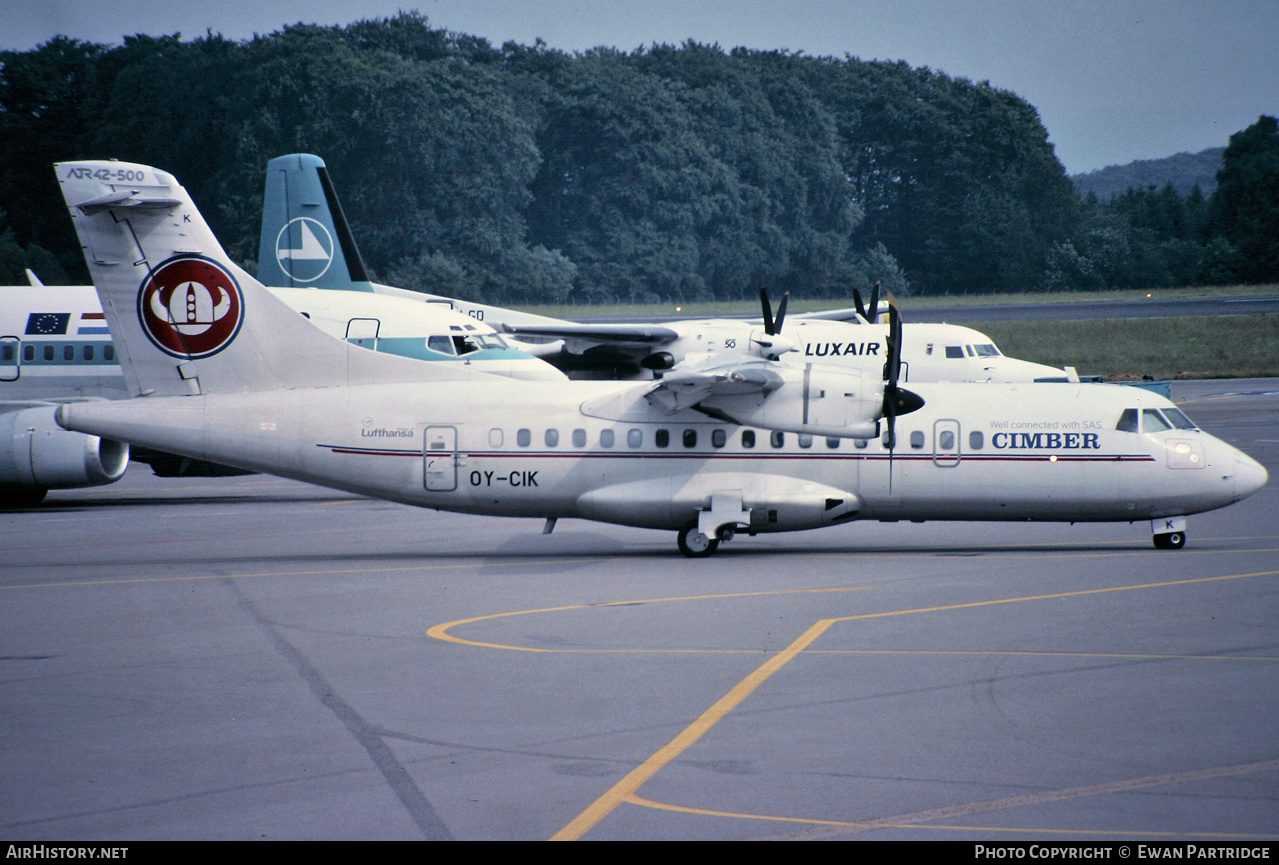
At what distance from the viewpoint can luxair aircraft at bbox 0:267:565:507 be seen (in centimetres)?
2644

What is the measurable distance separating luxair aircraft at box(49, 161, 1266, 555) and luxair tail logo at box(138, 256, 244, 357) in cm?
3

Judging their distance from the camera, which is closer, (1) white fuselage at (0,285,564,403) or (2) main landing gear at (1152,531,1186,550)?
(2) main landing gear at (1152,531,1186,550)

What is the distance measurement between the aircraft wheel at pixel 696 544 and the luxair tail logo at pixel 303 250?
19.3m

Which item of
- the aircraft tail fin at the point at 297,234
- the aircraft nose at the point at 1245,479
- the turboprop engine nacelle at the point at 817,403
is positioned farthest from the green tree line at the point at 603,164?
the aircraft nose at the point at 1245,479

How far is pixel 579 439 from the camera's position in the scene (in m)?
20.4

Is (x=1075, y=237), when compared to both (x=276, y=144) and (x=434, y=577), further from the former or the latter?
(x=434, y=577)

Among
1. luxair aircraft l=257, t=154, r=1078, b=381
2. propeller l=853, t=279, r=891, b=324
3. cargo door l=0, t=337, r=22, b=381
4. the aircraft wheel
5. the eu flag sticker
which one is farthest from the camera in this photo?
propeller l=853, t=279, r=891, b=324

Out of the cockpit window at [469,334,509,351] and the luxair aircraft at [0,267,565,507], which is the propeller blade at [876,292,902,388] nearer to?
the luxair aircraft at [0,267,565,507]

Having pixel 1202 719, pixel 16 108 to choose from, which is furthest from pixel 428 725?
pixel 16 108

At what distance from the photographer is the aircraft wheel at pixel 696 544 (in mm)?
20141

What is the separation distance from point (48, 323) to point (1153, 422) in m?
24.6

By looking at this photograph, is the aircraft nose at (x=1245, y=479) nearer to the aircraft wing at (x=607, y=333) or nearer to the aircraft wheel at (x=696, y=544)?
the aircraft wheel at (x=696, y=544)

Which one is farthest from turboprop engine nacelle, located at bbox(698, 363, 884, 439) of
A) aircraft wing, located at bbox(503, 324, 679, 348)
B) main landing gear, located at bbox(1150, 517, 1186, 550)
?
aircraft wing, located at bbox(503, 324, 679, 348)

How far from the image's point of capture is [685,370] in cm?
1967
